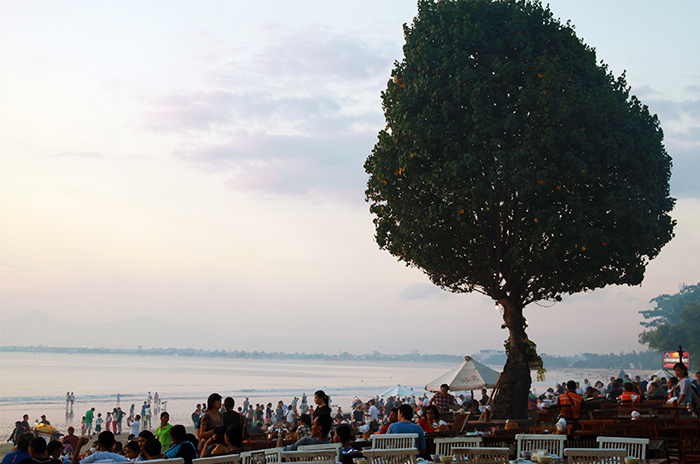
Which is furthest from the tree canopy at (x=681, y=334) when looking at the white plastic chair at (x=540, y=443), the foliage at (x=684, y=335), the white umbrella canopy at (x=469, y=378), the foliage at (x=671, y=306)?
the white plastic chair at (x=540, y=443)

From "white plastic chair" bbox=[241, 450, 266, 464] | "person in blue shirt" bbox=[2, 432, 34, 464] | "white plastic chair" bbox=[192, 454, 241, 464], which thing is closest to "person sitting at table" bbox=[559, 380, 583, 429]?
"white plastic chair" bbox=[241, 450, 266, 464]

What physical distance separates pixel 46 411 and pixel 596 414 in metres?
53.5

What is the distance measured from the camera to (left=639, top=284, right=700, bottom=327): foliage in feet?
341

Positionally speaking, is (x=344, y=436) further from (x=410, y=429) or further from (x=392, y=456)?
(x=392, y=456)

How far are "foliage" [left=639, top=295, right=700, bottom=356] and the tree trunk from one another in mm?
60583

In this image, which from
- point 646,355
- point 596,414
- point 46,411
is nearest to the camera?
point 596,414

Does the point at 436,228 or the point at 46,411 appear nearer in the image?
the point at 436,228

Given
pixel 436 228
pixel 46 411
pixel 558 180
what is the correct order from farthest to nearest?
pixel 46 411 < pixel 436 228 < pixel 558 180

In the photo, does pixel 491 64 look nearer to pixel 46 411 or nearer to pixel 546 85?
pixel 546 85

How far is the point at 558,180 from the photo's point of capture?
1445 cm

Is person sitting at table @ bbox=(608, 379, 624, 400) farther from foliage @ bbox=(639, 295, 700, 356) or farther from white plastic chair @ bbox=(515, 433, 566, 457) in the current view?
foliage @ bbox=(639, 295, 700, 356)

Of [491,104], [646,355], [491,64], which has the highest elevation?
[491,64]

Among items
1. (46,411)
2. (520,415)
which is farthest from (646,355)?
(520,415)

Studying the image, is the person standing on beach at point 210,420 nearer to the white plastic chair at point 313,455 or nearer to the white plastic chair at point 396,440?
the white plastic chair at point 396,440
